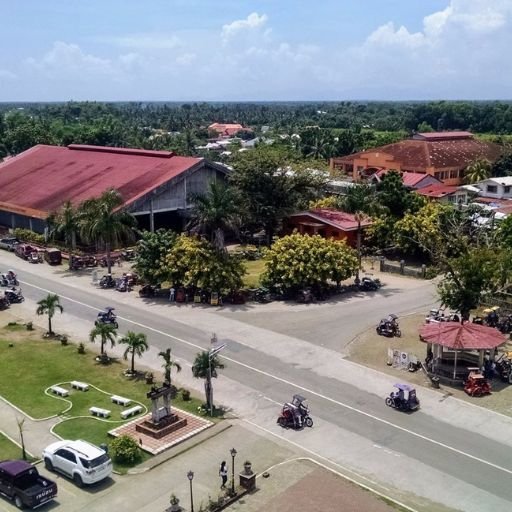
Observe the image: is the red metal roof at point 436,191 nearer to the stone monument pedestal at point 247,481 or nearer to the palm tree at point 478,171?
the palm tree at point 478,171

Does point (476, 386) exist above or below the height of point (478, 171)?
below

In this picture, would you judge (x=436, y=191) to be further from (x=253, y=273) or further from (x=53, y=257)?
(x=53, y=257)

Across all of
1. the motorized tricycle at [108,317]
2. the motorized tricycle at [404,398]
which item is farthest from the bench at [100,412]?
the motorized tricycle at [404,398]

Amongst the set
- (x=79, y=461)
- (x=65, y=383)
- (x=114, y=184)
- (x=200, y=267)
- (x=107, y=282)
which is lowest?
(x=65, y=383)

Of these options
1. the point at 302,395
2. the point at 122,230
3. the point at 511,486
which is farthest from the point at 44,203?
the point at 511,486

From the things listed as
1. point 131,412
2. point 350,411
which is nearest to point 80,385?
point 131,412

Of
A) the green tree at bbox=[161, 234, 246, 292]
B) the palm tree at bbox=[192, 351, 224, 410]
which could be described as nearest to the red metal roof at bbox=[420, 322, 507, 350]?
the palm tree at bbox=[192, 351, 224, 410]

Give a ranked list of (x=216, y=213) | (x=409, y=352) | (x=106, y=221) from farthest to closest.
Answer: (x=106, y=221)
(x=216, y=213)
(x=409, y=352)
